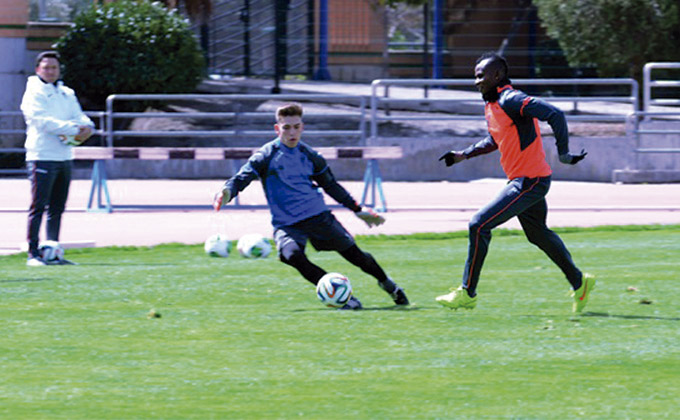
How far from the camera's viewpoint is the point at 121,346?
7.09 meters

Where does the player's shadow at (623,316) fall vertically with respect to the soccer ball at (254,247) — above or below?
below

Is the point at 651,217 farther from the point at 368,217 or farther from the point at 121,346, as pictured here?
the point at 121,346

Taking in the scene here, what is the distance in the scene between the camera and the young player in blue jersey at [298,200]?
8484 mm

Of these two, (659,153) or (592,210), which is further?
(659,153)

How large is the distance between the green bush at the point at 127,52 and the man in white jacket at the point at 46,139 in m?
11.1

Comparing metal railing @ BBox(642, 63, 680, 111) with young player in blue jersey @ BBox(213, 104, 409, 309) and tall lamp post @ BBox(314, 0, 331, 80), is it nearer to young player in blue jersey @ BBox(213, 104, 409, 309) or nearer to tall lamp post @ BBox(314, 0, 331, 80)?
tall lamp post @ BBox(314, 0, 331, 80)

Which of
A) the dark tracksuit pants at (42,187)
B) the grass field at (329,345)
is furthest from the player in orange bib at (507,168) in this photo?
the dark tracksuit pants at (42,187)

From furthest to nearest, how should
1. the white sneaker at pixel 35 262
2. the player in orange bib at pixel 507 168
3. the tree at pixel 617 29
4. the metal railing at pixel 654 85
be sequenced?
the tree at pixel 617 29
the metal railing at pixel 654 85
the white sneaker at pixel 35 262
the player in orange bib at pixel 507 168

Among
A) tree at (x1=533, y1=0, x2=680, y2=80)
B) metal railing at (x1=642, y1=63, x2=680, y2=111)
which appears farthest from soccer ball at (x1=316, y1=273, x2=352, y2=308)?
tree at (x1=533, y1=0, x2=680, y2=80)

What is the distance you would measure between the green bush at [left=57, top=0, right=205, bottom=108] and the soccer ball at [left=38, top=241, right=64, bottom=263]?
11.4 m

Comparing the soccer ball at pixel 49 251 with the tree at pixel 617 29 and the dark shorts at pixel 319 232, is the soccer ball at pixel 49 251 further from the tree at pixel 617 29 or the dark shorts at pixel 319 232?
the tree at pixel 617 29

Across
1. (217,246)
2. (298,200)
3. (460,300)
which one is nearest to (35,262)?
(217,246)

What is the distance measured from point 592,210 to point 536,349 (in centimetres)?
951

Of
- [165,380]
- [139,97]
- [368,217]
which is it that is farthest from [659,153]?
[165,380]
